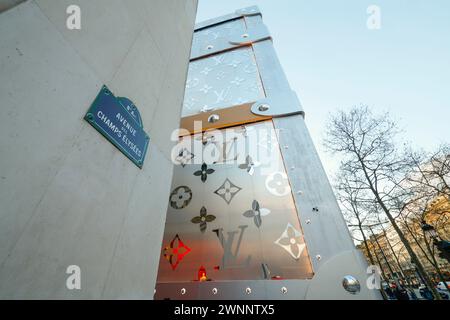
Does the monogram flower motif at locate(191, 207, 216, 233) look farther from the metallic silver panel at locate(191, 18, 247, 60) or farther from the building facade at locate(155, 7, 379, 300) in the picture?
the metallic silver panel at locate(191, 18, 247, 60)

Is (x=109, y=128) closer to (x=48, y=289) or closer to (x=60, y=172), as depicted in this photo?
(x=60, y=172)

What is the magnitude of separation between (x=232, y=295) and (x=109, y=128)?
2.44m

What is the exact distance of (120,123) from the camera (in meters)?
1.56

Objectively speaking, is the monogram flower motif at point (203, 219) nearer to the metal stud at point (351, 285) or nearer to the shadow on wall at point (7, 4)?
the metal stud at point (351, 285)

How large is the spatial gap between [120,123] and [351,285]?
9.54 ft

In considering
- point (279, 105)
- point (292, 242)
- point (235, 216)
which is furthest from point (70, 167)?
point (279, 105)

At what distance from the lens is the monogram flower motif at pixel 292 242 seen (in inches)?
108

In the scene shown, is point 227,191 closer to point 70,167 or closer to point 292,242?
point 292,242

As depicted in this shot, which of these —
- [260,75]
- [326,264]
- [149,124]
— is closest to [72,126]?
[149,124]

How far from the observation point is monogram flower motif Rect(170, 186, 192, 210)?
3.77m


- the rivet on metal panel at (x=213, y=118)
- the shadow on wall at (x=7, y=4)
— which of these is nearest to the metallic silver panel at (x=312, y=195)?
the rivet on metal panel at (x=213, y=118)

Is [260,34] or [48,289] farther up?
[260,34]

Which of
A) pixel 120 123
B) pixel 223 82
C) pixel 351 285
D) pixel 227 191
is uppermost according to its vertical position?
pixel 223 82

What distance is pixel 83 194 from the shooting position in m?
1.20
